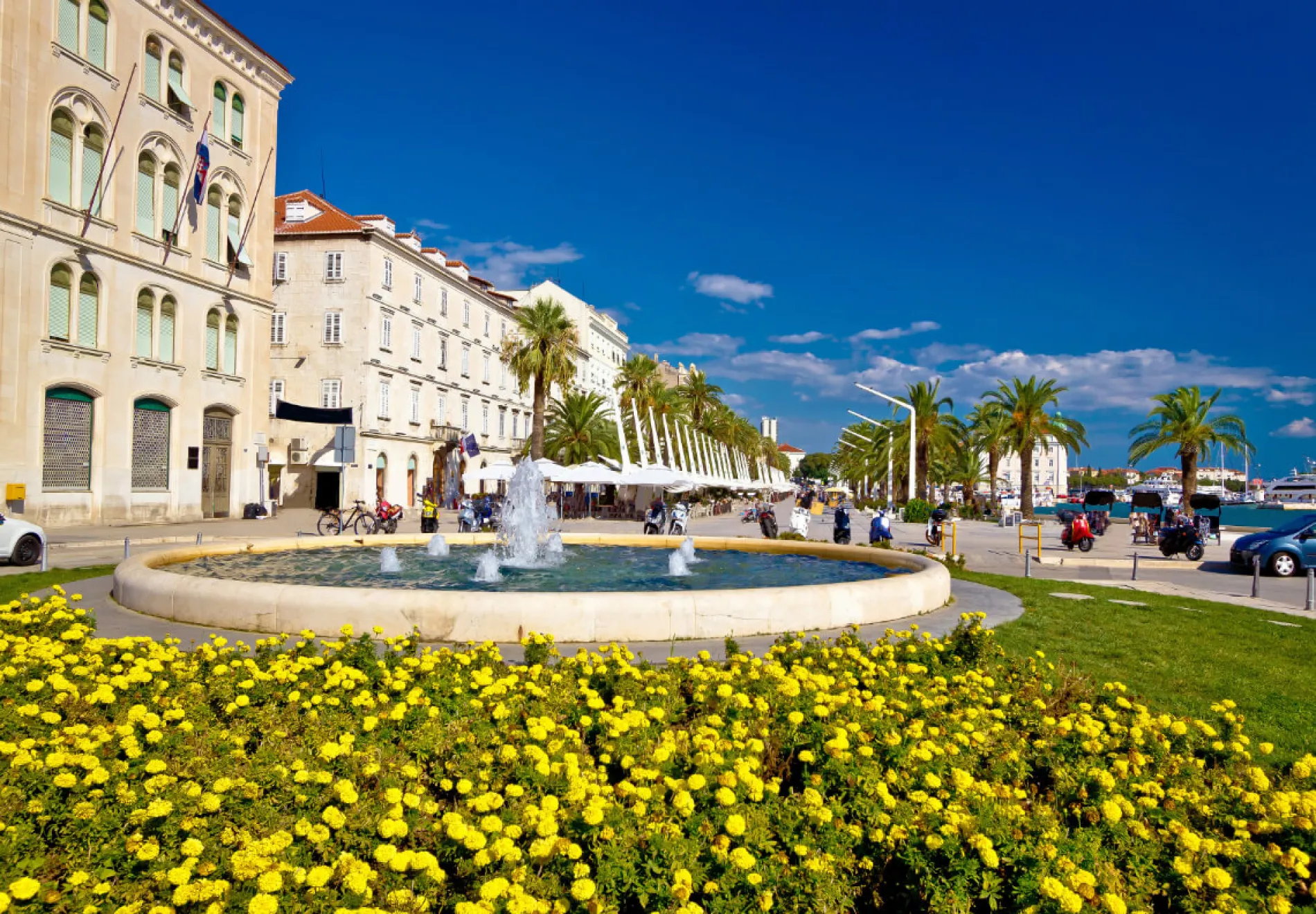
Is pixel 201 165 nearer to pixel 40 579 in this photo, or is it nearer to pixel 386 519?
pixel 386 519

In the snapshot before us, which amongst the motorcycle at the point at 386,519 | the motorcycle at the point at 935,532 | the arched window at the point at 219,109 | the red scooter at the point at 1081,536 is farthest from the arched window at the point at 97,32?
the red scooter at the point at 1081,536

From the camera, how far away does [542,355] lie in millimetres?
45469

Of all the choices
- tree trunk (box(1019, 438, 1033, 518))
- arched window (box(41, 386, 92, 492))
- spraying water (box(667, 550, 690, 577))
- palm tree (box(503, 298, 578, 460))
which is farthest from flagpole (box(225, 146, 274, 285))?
tree trunk (box(1019, 438, 1033, 518))

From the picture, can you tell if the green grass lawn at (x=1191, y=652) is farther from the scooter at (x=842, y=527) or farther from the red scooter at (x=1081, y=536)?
the red scooter at (x=1081, y=536)

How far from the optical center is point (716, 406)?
269ft

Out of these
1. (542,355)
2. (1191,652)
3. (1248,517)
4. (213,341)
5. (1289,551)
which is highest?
(542,355)

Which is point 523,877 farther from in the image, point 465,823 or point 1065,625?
point 1065,625

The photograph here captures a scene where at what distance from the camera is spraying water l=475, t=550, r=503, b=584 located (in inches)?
537

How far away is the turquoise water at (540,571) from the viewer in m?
13.0

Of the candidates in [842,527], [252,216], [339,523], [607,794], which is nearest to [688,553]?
[842,527]

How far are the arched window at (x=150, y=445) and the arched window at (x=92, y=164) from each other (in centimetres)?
680

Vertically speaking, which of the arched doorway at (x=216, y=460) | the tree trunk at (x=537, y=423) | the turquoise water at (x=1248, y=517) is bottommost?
the turquoise water at (x=1248, y=517)

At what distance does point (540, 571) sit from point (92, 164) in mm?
24267

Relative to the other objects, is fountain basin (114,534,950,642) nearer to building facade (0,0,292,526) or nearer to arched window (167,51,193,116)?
building facade (0,0,292,526)
